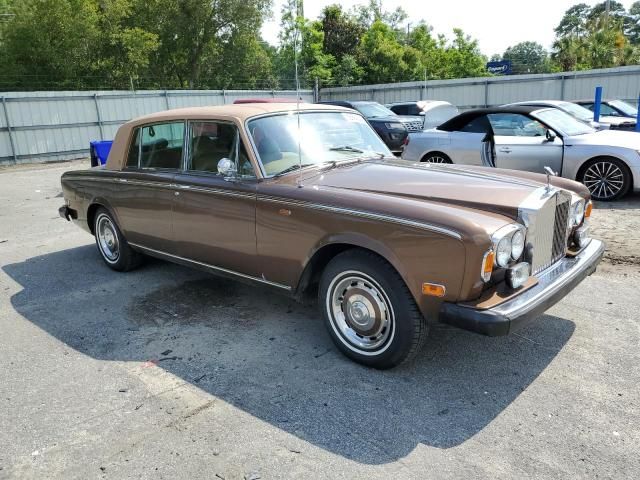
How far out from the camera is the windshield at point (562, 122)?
823cm

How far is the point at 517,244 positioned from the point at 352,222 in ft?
Answer: 3.32

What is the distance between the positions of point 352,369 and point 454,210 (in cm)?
125

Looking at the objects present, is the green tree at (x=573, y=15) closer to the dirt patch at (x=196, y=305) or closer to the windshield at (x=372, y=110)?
the windshield at (x=372, y=110)

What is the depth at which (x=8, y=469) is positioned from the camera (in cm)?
267

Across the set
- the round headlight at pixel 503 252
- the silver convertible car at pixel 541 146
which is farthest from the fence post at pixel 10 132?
the round headlight at pixel 503 252

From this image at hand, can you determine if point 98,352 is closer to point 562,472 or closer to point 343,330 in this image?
point 343,330

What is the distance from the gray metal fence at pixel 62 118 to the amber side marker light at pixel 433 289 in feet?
55.6

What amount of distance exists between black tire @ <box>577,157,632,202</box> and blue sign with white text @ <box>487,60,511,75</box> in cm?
2668

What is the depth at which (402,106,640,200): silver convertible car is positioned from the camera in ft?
25.9

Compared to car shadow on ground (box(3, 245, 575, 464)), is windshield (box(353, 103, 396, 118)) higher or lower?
higher

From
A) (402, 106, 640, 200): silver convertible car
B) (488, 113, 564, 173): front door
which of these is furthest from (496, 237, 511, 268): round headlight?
(488, 113, 564, 173): front door

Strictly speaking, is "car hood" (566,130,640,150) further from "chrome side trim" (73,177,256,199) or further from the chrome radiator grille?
"chrome side trim" (73,177,256,199)

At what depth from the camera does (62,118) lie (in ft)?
57.3

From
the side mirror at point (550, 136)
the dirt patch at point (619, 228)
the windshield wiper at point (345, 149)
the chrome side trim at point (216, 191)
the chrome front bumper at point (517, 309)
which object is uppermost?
the windshield wiper at point (345, 149)
